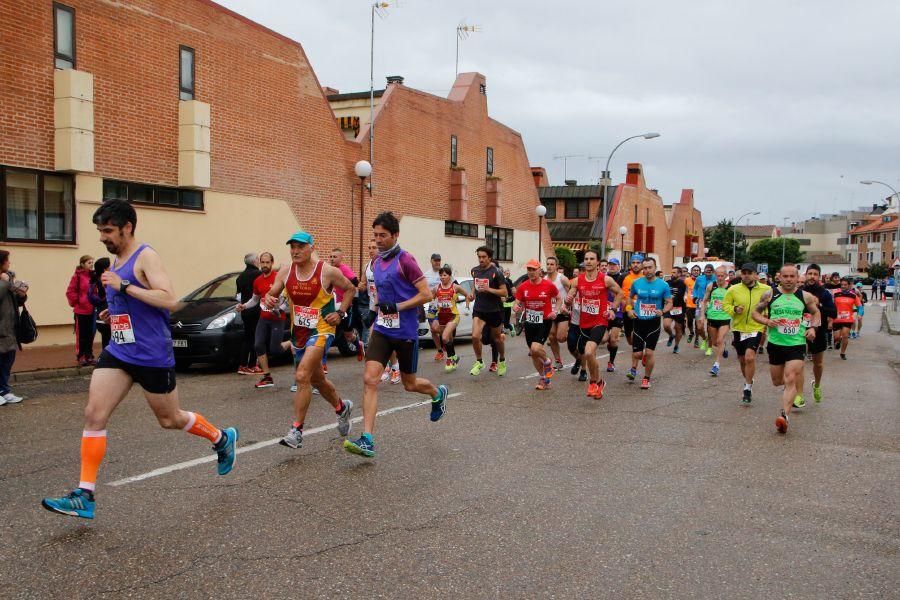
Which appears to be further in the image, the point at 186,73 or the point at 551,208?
the point at 551,208

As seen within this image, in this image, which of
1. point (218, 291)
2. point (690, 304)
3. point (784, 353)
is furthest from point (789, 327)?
point (690, 304)

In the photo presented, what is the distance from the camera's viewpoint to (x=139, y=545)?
14.4 feet

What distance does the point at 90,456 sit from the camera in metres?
4.81

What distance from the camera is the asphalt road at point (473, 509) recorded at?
4039mm

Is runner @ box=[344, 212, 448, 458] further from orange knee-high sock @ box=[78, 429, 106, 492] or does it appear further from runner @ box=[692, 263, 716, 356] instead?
runner @ box=[692, 263, 716, 356]

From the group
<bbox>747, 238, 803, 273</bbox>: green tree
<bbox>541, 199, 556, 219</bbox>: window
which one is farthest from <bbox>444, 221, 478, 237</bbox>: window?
<bbox>747, 238, 803, 273</bbox>: green tree

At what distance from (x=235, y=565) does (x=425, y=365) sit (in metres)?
9.64

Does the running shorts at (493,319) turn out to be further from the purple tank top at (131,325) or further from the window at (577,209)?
the window at (577,209)

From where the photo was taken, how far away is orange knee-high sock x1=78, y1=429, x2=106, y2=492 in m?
4.78

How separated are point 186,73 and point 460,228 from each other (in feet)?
43.8

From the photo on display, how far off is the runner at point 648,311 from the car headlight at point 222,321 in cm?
611

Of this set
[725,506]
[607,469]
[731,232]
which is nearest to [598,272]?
[607,469]

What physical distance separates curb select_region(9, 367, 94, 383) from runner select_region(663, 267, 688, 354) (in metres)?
10.6

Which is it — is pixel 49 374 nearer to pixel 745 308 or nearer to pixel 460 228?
pixel 745 308
